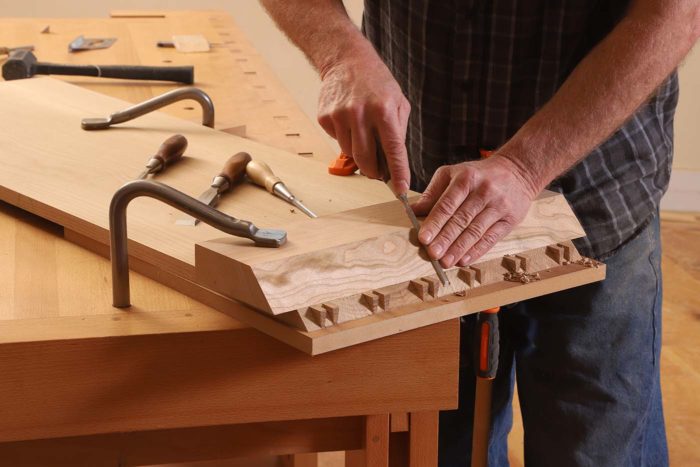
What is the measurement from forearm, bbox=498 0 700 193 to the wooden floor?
1.38 metres

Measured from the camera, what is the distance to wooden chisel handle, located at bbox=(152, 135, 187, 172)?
134 centimetres

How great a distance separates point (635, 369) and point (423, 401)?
23.0 inches

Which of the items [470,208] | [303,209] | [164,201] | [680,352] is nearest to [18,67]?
[303,209]

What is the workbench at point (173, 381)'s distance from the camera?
3.16 ft

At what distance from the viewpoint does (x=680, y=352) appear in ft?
9.73

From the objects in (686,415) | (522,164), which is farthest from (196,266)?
(686,415)

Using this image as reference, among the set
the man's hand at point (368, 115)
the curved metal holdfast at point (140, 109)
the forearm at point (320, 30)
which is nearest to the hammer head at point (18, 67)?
the curved metal holdfast at point (140, 109)

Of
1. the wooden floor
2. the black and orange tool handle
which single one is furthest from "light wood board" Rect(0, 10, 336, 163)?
the wooden floor

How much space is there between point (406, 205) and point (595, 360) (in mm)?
529

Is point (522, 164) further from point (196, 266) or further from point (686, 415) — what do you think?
point (686, 415)

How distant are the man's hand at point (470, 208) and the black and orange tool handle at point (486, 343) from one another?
26 centimetres

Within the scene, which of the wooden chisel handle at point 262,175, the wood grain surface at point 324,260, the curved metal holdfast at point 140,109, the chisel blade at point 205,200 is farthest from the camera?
the curved metal holdfast at point 140,109

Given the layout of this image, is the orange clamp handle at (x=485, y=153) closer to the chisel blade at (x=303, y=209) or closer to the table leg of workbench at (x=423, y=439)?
the chisel blade at (x=303, y=209)

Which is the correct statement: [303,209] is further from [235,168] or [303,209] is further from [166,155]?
[166,155]
